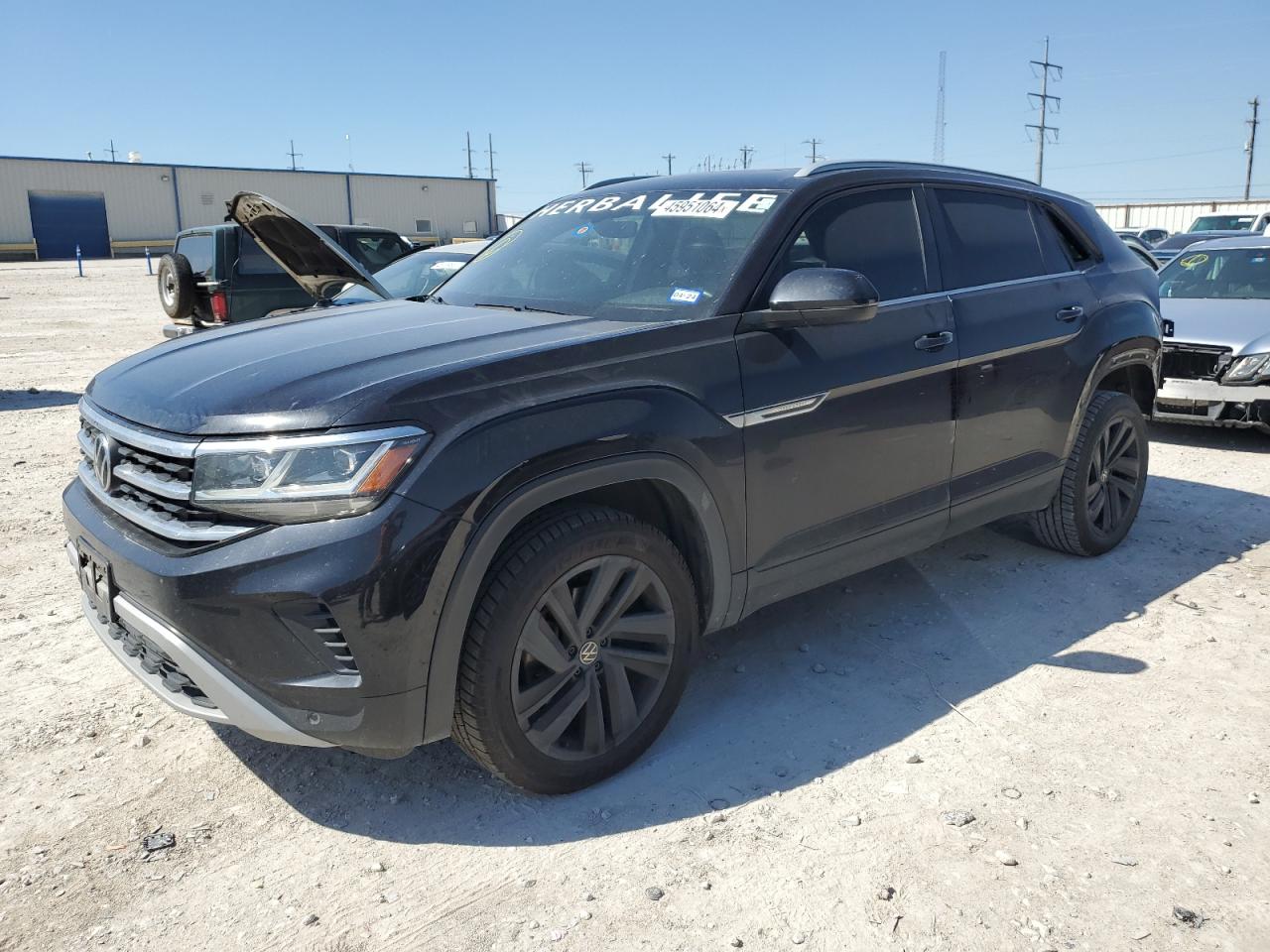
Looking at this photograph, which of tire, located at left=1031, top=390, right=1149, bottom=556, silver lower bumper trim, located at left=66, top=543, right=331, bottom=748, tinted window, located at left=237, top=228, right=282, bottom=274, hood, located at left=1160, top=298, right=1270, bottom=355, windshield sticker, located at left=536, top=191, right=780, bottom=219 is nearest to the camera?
silver lower bumper trim, located at left=66, top=543, right=331, bottom=748

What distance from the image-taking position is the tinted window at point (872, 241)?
3.50 metres

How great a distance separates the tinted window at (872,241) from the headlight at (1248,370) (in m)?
4.84

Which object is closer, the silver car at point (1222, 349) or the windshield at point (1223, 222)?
the silver car at point (1222, 349)

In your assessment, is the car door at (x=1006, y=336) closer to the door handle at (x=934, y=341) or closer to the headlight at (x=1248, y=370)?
the door handle at (x=934, y=341)

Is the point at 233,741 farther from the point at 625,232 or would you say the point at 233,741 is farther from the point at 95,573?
the point at 625,232

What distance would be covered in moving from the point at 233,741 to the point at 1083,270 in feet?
14.1

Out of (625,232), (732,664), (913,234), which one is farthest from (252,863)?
(913,234)

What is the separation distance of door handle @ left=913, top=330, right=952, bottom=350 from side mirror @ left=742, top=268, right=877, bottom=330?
51 cm

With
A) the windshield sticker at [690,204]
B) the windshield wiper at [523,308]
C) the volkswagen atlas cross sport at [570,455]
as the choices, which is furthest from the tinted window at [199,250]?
the windshield wiper at [523,308]

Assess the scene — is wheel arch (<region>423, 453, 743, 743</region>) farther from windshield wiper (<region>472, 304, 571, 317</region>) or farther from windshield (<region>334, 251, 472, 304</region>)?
windshield (<region>334, 251, 472, 304</region>)

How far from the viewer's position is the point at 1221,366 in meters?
7.39

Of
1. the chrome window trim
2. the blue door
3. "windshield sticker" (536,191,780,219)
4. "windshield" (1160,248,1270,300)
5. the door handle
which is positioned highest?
the blue door

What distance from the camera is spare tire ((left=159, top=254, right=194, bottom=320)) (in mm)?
9969

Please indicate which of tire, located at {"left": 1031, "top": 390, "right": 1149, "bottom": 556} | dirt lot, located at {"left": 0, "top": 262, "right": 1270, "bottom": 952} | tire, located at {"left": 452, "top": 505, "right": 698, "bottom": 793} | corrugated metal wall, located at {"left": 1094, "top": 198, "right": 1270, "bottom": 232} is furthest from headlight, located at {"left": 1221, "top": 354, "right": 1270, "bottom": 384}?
corrugated metal wall, located at {"left": 1094, "top": 198, "right": 1270, "bottom": 232}
